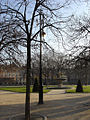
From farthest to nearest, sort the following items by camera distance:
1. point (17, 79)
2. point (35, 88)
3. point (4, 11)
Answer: point (17, 79) < point (35, 88) < point (4, 11)

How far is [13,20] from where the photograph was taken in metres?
8.80

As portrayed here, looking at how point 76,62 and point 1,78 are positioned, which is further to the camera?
point 1,78

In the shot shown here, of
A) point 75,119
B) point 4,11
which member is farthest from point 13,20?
point 75,119

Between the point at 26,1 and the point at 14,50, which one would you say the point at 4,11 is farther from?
the point at 14,50

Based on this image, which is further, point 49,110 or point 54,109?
point 54,109

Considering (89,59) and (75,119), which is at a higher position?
(89,59)

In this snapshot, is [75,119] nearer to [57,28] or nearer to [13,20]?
[57,28]

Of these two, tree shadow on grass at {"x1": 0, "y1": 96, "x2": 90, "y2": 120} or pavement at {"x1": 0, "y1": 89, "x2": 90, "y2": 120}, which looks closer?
pavement at {"x1": 0, "y1": 89, "x2": 90, "y2": 120}

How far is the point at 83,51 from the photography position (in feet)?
45.2

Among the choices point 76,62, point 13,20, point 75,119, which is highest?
point 13,20

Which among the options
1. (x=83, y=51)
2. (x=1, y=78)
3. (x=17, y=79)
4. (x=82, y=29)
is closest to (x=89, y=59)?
(x=83, y=51)

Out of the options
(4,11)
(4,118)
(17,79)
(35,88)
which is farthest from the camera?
(17,79)

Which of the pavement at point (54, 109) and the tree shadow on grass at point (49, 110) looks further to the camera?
the tree shadow on grass at point (49, 110)

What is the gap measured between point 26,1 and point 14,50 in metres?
4.56
